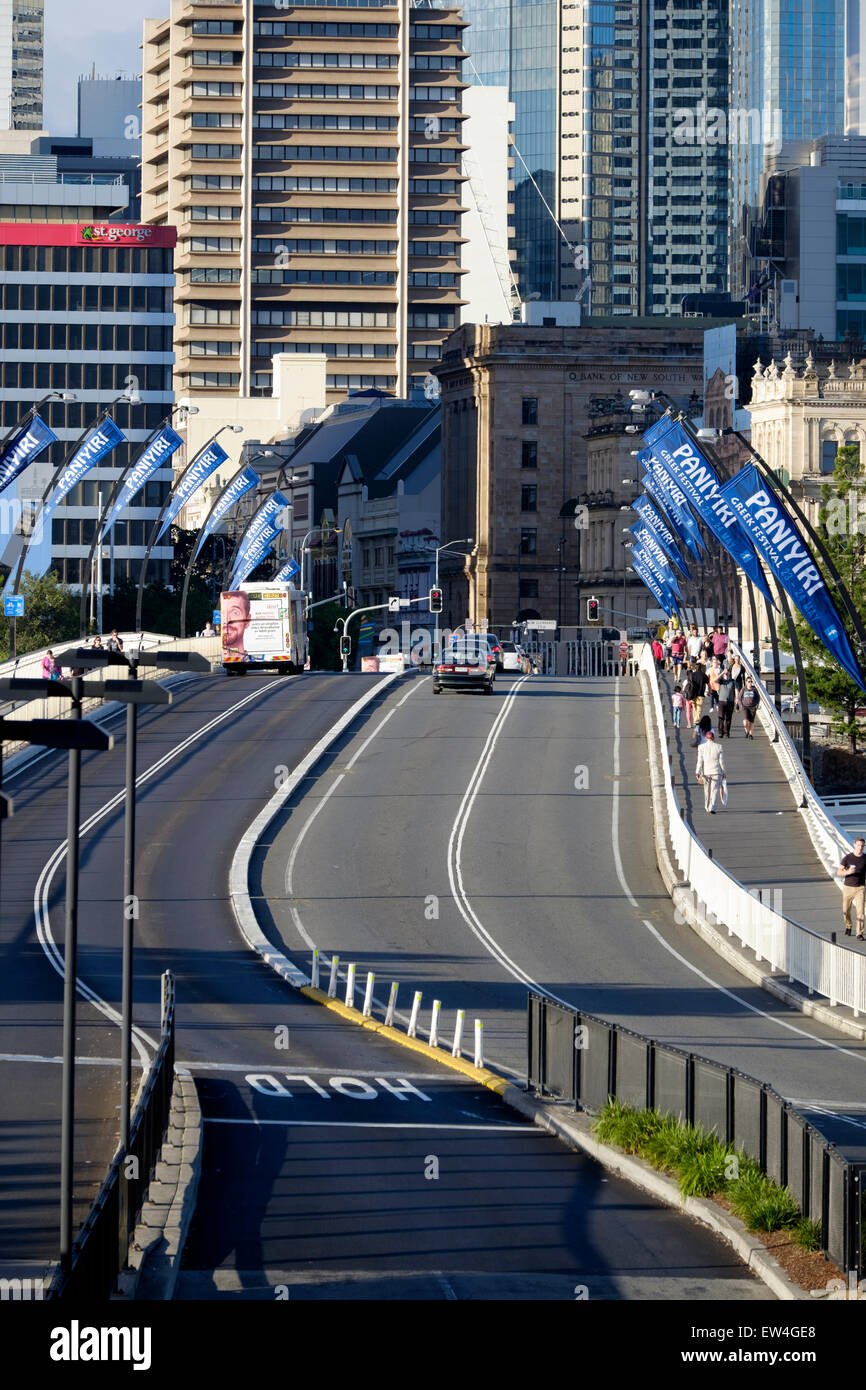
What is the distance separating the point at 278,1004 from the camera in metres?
32.4

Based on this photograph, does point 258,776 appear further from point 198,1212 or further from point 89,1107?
point 198,1212

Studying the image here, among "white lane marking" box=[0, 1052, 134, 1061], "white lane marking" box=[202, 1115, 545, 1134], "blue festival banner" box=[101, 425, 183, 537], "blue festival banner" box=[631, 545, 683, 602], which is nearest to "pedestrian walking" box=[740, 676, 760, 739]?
"blue festival banner" box=[101, 425, 183, 537]

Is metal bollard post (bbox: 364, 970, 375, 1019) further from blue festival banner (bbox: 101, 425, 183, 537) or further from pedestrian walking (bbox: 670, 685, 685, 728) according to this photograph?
blue festival banner (bbox: 101, 425, 183, 537)

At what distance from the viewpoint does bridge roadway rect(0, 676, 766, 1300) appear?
17266 millimetres

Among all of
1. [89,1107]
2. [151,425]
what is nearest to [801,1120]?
[89,1107]

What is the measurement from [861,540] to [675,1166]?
60552mm

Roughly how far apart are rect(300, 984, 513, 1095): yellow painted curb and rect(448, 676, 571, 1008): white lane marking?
1.61 meters

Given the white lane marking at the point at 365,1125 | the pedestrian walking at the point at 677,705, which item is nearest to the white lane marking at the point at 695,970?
A: the pedestrian walking at the point at 677,705

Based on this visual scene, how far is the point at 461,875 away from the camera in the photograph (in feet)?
141

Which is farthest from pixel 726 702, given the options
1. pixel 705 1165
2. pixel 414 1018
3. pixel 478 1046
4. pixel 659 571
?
pixel 659 571

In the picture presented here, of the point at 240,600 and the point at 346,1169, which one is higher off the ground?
the point at 240,600

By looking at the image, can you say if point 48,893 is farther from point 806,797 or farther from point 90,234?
point 90,234

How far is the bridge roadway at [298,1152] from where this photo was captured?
17266 mm
